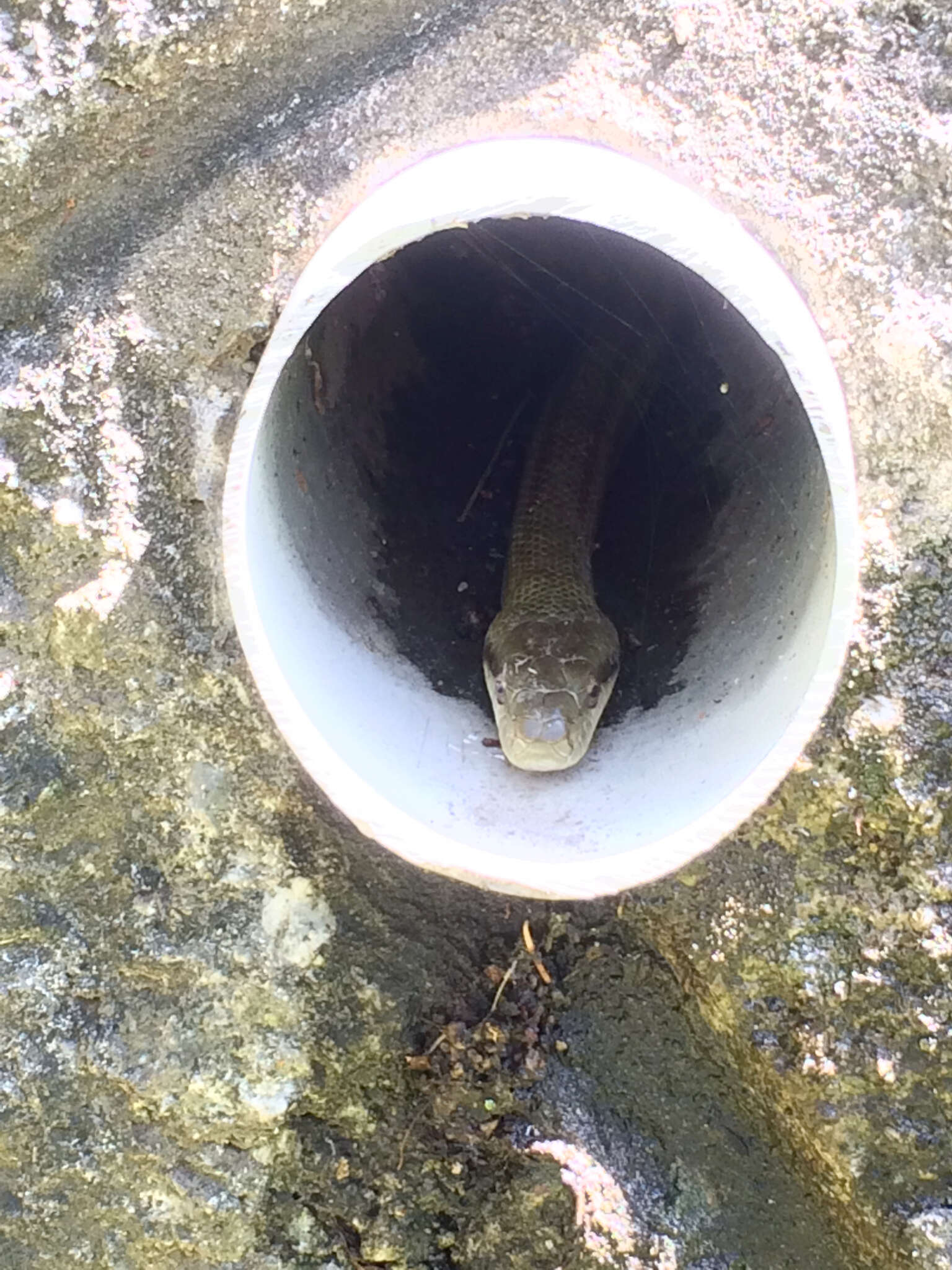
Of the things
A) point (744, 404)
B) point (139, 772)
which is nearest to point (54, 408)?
point (139, 772)

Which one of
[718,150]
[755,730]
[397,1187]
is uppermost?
[718,150]

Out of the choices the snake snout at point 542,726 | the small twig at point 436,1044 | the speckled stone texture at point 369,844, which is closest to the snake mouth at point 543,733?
the snake snout at point 542,726

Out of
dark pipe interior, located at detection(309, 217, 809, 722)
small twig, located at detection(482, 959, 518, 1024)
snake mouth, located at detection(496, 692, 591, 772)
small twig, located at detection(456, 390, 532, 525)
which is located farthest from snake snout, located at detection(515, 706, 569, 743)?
small twig, located at detection(456, 390, 532, 525)

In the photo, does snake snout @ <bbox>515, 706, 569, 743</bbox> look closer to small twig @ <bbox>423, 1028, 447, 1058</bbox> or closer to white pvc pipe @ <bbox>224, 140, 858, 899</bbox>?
white pvc pipe @ <bbox>224, 140, 858, 899</bbox>

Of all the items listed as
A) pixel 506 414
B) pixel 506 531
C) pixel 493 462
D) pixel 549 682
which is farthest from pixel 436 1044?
pixel 506 414

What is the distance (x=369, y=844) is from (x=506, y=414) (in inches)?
66.4

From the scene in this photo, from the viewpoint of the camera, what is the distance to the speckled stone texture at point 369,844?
5.38 feet

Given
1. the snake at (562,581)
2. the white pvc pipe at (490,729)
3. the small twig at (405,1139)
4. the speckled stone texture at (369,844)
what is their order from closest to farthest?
the white pvc pipe at (490,729), the speckled stone texture at (369,844), the small twig at (405,1139), the snake at (562,581)

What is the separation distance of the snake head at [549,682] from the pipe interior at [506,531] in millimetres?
36

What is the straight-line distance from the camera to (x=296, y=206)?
169 cm

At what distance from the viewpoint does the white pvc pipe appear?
1459 millimetres

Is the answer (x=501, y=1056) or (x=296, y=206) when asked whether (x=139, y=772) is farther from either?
(x=296, y=206)

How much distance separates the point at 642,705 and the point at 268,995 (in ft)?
2.95

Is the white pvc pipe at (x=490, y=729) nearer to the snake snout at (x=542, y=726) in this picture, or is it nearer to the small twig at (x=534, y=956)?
the snake snout at (x=542, y=726)
